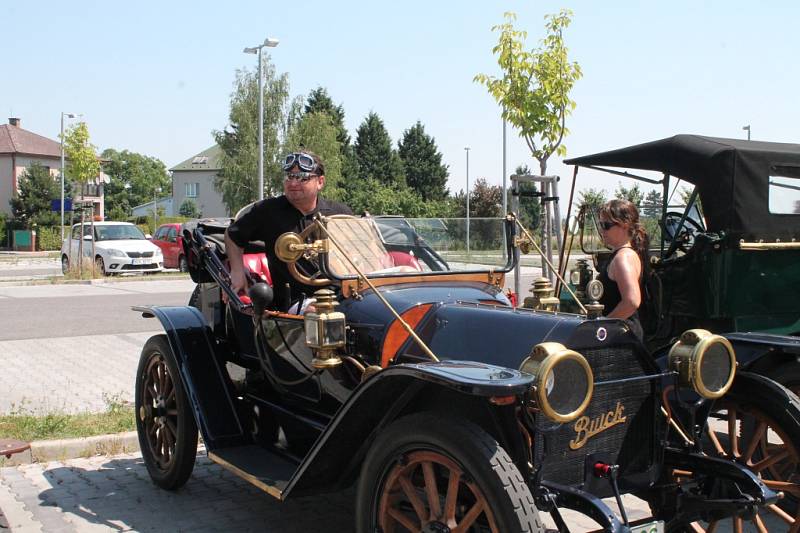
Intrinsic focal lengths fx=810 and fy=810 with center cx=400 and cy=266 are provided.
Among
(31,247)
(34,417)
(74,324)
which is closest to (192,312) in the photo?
(34,417)

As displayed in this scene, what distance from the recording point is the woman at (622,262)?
457 centimetres

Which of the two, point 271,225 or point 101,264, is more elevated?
point 271,225

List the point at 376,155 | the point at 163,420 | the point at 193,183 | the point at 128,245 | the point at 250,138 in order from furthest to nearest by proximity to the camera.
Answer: the point at 193,183, the point at 376,155, the point at 250,138, the point at 128,245, the point at 163,420

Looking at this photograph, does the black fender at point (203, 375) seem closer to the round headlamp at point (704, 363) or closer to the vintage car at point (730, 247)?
the round headlamp at point (704, 363)

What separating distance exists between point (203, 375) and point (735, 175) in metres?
3.92

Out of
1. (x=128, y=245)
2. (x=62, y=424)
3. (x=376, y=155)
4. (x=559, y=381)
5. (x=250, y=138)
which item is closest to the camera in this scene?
(x=559, y=381)

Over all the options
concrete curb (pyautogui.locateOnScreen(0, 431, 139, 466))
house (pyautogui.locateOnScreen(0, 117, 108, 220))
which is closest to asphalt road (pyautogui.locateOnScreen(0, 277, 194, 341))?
concrete curb (pyautogui.locateOnScreen(0, 431, 139, 466))

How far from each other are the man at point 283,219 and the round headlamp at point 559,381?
72.7 inches

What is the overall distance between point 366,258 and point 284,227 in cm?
66

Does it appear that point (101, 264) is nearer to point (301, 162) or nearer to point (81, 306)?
point (81, 306)

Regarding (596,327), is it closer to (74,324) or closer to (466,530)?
(466,530)

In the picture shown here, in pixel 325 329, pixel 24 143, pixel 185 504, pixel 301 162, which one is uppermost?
pixel 24 143

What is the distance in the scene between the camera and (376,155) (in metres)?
59.0

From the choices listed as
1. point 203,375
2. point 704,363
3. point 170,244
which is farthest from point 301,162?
point 170,244
